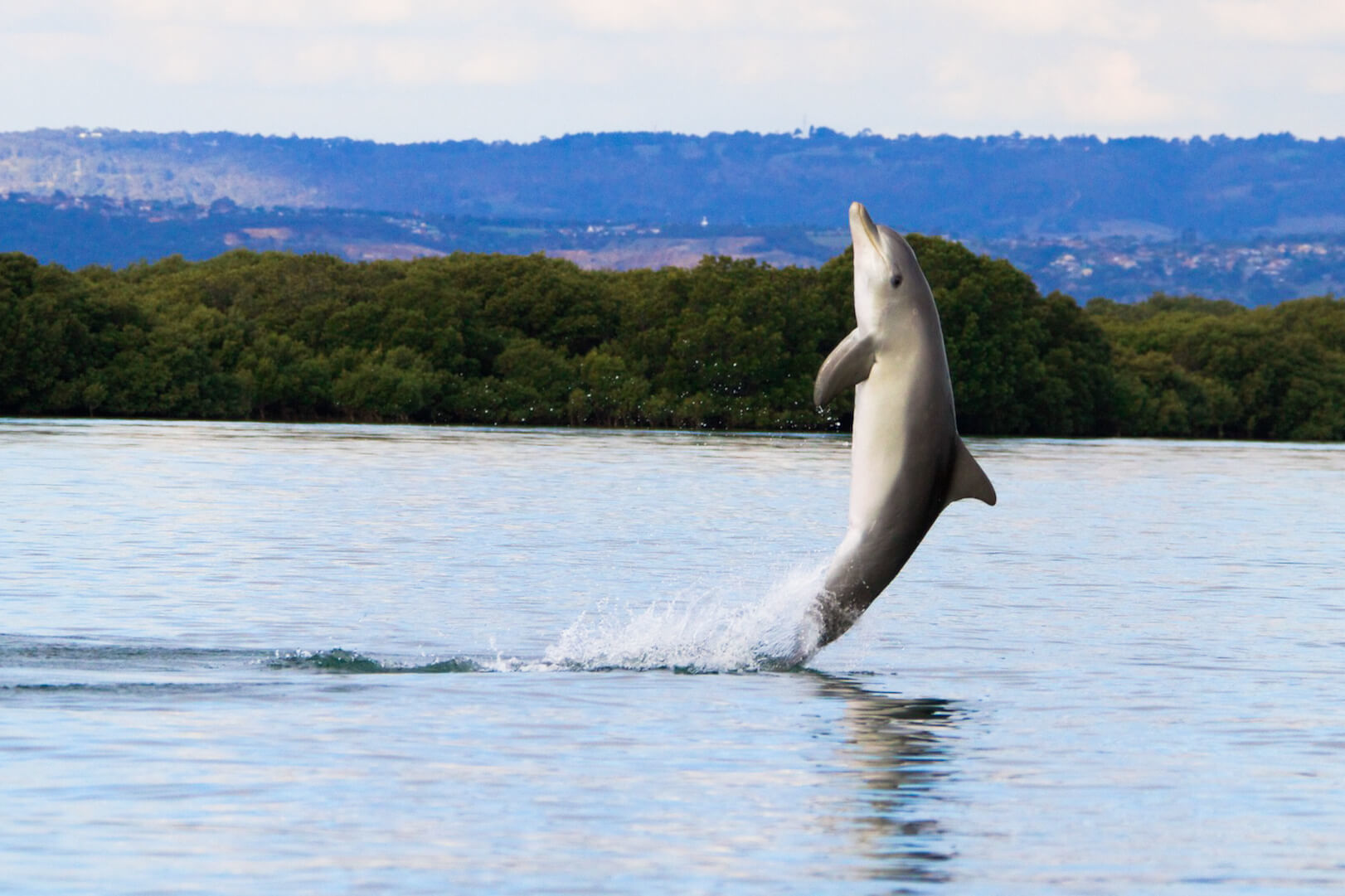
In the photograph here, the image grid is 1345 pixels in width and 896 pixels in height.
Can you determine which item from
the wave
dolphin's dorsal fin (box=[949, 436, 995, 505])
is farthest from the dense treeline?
dolphin's dorsal fin (box=[949, 436, 995, 505])

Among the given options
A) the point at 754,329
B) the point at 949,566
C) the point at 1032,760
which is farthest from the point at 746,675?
the point at 754,329

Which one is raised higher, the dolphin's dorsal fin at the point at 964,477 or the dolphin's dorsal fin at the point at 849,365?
the dolphin's dorsal fin at the point at 849,365

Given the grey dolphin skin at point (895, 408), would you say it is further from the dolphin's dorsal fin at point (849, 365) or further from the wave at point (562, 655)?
the wave at point (562, 655)

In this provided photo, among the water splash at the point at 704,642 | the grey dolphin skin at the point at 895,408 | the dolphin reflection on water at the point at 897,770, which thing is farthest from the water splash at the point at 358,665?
the grey dolphin skin at the point at 895,408

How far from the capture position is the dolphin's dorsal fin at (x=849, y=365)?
1706 centimetres

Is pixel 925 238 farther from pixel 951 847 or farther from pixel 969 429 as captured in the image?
pixel 951 847

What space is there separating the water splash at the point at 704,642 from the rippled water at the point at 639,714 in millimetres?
73

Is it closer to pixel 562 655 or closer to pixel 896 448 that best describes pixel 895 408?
pixel 896 448

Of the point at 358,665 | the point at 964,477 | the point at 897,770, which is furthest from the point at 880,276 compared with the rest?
the point at 358,665

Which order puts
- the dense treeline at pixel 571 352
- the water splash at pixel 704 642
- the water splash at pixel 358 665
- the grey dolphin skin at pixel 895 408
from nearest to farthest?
1. the grey dolphin skin at pixel 895 408
2. the water splash at pixel 358 665
3. the water splash at pixel 704 642
4. the dense treeline at pixel 571 352

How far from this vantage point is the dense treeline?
133 metres

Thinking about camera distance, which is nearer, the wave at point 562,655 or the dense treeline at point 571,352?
the wave at point 562,655

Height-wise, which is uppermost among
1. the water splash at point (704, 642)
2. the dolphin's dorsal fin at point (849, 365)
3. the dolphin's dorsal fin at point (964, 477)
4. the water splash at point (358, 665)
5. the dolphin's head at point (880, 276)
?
the dolphin's head at point (880, 276)

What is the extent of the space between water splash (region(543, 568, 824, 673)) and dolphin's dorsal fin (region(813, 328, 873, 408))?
4.01 meters
